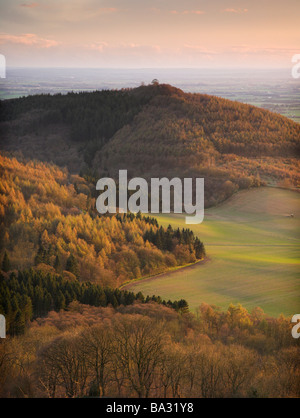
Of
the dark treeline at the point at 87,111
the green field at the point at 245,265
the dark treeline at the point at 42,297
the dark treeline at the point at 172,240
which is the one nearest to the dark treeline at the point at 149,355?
the dark treeline at the point at 42,297

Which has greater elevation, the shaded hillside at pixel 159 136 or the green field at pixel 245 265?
the shaded hillside at pixel 159 136

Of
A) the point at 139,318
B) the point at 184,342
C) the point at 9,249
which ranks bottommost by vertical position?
the point at 184,342

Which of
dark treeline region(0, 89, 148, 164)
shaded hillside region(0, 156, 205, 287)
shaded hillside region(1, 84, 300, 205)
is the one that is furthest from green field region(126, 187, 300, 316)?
dark treeline region(0, 89, 148, 164)

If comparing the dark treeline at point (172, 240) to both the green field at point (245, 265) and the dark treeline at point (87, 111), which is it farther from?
the dark treeline at point (87, 111)

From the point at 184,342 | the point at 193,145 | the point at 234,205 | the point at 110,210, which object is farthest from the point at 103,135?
the point at 184,342

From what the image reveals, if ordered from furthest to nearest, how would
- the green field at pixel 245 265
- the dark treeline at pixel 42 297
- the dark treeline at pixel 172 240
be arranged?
the dark treeline at pixel 172 240 → the green field at pixel 245 265 → the dark treeline at pixel 42 297

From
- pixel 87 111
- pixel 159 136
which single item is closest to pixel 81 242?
pixel 159 136

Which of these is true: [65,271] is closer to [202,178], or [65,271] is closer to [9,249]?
[9,249]
